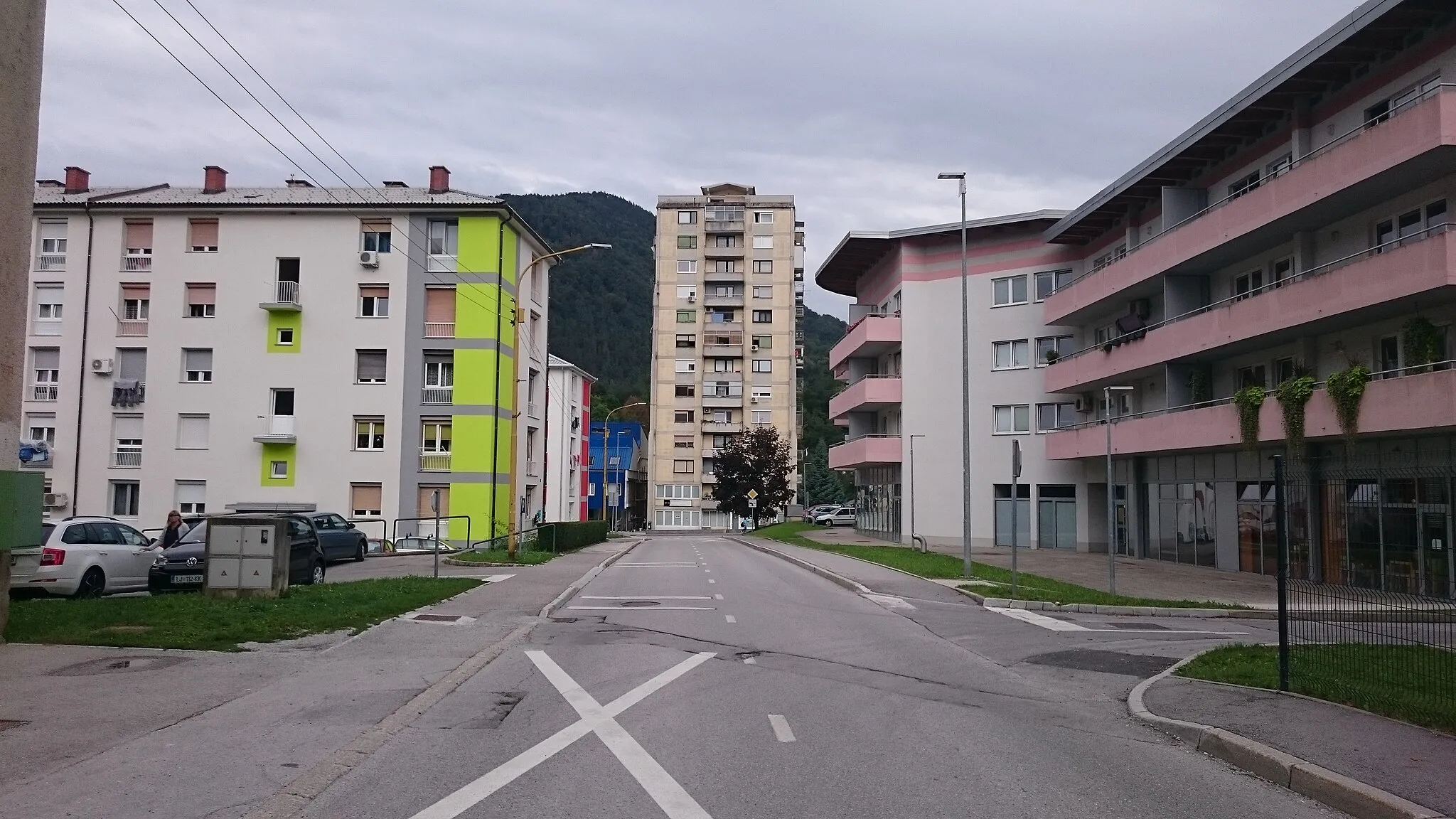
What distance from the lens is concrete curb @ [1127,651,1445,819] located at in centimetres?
615

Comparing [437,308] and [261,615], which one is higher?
[437,308]

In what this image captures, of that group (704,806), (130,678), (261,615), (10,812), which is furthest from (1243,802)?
(261,615)

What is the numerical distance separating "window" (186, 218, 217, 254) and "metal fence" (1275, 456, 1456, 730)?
4520cm

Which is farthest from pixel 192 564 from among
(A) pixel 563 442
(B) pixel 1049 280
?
(A) pixel 563 442

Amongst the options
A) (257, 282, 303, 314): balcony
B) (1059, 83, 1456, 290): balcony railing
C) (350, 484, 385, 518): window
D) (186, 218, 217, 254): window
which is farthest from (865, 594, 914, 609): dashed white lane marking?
(186, 218, 217, 254): window

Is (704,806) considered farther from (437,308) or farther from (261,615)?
(437,308)

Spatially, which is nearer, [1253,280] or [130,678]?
[130,678]

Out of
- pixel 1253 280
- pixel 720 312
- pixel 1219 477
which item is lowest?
pixel 1219 477

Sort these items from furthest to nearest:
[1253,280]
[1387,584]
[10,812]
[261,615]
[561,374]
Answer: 1. [561,374]
2. [1253,280]
3. [261,615]
4. [1387,584]
5. [10,812]

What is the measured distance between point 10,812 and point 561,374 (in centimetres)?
6638

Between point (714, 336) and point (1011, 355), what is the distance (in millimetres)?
48921

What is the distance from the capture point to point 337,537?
3192 centimetres

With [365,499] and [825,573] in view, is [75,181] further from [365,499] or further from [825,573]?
[825,573]

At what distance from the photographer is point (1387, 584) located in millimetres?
9359
